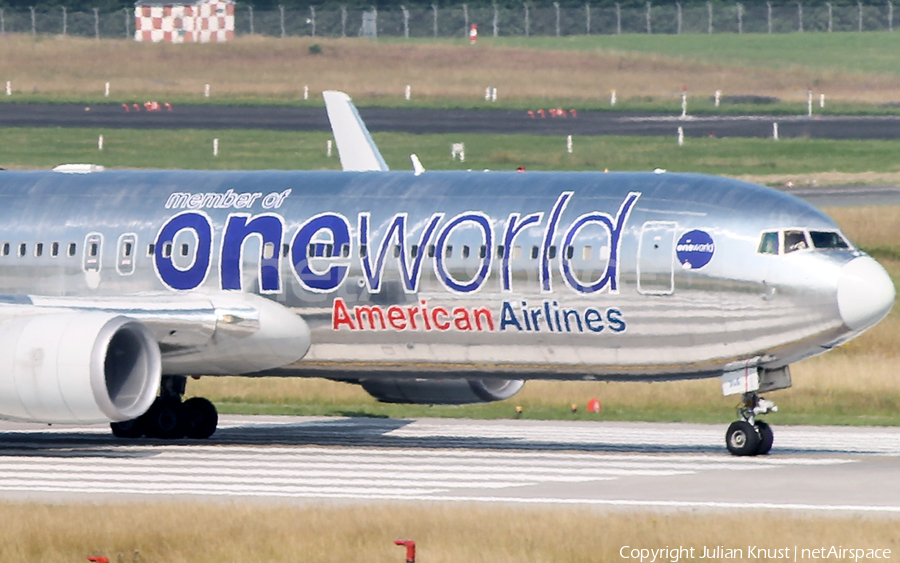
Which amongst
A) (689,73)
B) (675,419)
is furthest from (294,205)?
(689,73)

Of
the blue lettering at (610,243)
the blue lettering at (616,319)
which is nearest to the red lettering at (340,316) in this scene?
the blue lettering at (610,243)

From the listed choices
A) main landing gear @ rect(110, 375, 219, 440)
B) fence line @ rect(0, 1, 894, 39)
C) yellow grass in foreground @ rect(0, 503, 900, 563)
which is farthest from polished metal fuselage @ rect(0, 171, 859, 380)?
fence line @ rect(0, 1, 894, 39)

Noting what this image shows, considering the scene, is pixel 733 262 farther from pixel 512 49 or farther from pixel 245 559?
pixel 512 49

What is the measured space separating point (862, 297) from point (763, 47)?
10421cm

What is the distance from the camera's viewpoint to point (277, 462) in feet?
99.1

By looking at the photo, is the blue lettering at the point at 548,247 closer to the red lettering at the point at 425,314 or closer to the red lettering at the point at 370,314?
the red lettering at the point at 425,314

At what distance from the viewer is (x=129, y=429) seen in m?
35.1

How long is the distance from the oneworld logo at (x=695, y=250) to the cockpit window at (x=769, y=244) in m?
0.75

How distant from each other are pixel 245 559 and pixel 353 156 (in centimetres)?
2138

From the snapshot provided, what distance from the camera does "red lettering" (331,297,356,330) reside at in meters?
31.6

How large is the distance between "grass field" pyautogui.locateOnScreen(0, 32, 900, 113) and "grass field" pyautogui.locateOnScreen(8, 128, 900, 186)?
16.8 meters

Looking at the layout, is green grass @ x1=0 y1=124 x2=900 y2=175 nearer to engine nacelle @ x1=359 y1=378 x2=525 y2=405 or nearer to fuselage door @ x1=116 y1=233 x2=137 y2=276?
engine nacelle @ x1=359 y1=378 x2=525 y2=405

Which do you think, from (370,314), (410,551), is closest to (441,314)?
(370,314)

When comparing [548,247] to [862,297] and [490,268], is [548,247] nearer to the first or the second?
[490,268]
